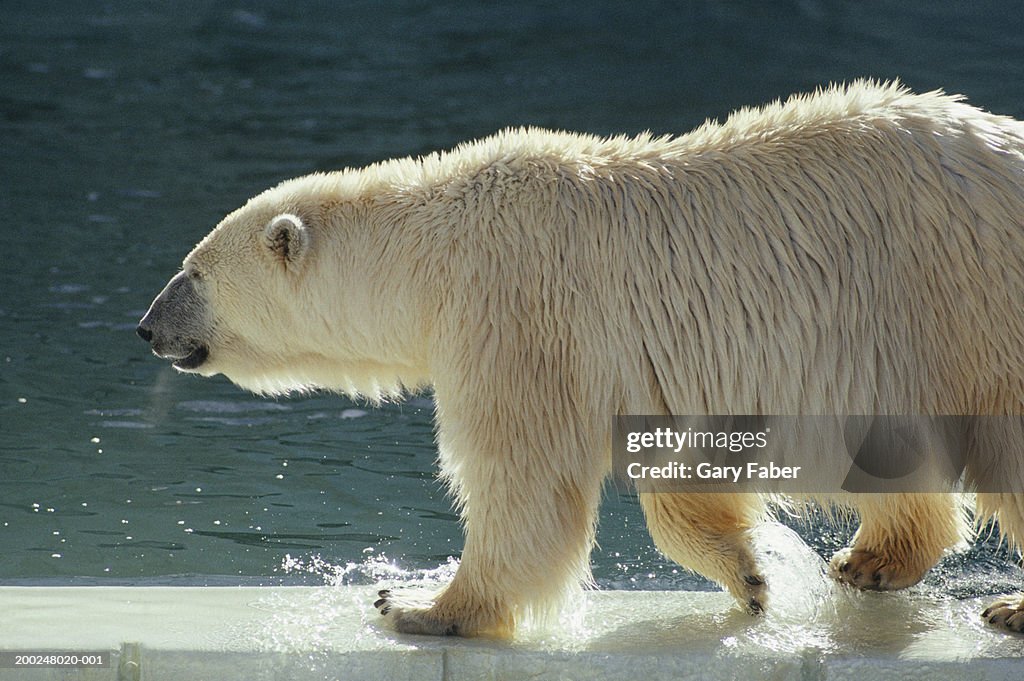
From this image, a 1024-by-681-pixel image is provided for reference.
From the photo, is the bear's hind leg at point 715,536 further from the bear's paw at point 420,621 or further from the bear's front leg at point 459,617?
the bear's paw at point 420,621

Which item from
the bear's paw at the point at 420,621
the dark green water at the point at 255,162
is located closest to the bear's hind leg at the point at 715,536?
the bear's paw at the point at 420,621

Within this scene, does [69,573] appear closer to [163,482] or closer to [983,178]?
[163,482]

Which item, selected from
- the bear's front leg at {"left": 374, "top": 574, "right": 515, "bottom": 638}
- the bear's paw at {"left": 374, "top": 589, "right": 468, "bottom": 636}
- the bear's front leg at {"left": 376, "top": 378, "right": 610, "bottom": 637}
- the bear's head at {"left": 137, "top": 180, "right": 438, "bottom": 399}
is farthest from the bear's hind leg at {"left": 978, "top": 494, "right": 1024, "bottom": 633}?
the bear's head at {"left": 137, "top": 180, "right": 438, "bottom": 399}

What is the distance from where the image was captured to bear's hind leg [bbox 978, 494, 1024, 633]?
3.90 meters

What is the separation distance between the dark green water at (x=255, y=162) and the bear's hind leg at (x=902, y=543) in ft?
1.05

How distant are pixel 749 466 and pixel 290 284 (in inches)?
62.5

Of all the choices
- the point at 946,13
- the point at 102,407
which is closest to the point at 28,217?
the point at 102,407

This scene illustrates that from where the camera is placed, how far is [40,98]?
51.8 ft

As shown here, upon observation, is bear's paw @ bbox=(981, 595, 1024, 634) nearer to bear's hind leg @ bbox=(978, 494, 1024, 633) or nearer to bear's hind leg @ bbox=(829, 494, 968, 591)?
bear's hind leg @ bbox=(978, 494, 1024, 633)

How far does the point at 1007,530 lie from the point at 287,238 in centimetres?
237

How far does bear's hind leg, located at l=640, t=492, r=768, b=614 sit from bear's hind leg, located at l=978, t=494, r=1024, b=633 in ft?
2.24

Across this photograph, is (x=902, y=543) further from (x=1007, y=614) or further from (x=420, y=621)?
(x=420, y=621)

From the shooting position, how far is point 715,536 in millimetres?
4309

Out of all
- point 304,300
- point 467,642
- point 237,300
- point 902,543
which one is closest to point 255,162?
point 237,300
